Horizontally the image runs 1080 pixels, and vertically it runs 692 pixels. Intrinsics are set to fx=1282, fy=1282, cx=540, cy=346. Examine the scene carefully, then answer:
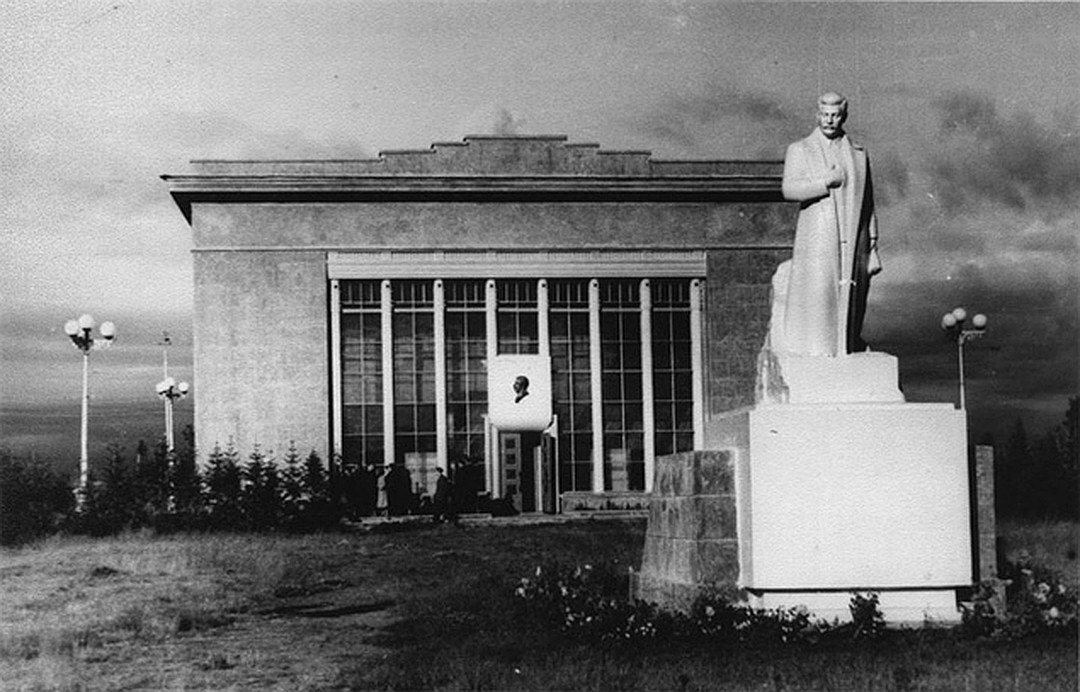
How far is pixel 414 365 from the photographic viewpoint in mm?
32594

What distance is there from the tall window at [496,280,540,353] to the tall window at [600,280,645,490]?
5.93ft

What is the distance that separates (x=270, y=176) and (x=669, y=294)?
1060 cm

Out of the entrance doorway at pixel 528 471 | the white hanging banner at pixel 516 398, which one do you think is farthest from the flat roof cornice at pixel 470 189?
the white hanging banner at pixel 516 398

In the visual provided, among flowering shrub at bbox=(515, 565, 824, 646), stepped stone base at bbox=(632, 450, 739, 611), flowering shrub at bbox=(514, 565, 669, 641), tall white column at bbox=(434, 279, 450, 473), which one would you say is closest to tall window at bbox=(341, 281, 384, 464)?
tall white column at bbox=(434, 279, 450, 473)

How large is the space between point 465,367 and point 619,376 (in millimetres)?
4017

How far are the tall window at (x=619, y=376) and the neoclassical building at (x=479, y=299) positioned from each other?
0.05m

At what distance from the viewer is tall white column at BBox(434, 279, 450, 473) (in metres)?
32.2

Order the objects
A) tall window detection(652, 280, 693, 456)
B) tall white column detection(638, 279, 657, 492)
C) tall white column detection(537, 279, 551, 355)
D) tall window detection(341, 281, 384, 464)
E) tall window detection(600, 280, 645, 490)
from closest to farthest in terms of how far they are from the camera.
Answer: tall window detection(341, 281, 384, 464)
tall white column detection(537, 279, 551, 355)
tall white column detection(638, 279, 657, 492)
tall window detection(600, 280, 645, 490)
tall window detection(652, 280, 693, 456)

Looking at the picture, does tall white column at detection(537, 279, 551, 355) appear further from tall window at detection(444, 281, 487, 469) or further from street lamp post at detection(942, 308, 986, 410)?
street lamp post at detection(942, 308, 986, 410)

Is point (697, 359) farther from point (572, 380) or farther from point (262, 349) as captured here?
A: point (262, 349)

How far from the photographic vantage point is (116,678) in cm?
924

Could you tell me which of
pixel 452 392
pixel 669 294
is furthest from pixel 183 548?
pixel 669 294

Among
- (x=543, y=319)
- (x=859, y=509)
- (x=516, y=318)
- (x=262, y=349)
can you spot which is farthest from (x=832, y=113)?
(x=262, y=349)

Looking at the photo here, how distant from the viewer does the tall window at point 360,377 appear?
3244 centimetres
